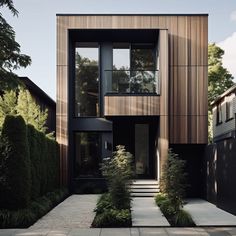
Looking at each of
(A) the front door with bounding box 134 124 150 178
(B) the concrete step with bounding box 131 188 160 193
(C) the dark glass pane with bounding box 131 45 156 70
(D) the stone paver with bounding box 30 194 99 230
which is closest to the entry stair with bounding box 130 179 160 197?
(B) the concrete step with bounding box 131 188 160 193

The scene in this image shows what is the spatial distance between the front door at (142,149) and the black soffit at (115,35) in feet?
14.4

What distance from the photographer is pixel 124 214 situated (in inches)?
498

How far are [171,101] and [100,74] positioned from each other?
388cm

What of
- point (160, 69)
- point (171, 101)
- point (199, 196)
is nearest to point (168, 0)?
point (160, 69)

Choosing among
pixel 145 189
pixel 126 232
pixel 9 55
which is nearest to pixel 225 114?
pixel 145 189

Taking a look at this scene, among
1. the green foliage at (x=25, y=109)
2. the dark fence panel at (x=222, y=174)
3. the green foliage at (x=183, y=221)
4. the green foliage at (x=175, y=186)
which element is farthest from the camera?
the green foliage at (x=25, y=109)

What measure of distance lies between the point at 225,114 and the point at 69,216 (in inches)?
533

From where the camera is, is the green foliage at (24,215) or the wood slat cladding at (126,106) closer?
the green foliage at (24,215)

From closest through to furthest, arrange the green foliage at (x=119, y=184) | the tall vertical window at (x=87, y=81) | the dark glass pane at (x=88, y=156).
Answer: the green foliage at (x=119, y=184)
the dark glass pane at (x=88, y=156)
the tall vertical window at (x=87, y=81)

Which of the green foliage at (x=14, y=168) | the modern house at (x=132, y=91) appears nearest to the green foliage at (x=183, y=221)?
the green foliage at (x=14, y=168)

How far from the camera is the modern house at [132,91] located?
66.1ft

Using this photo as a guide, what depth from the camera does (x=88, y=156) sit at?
2234 centimetres

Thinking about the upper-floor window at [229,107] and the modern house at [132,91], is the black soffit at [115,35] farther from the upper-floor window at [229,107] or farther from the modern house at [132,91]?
the upper-floor window at [229,107]

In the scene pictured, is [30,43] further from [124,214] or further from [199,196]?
[199,196]
